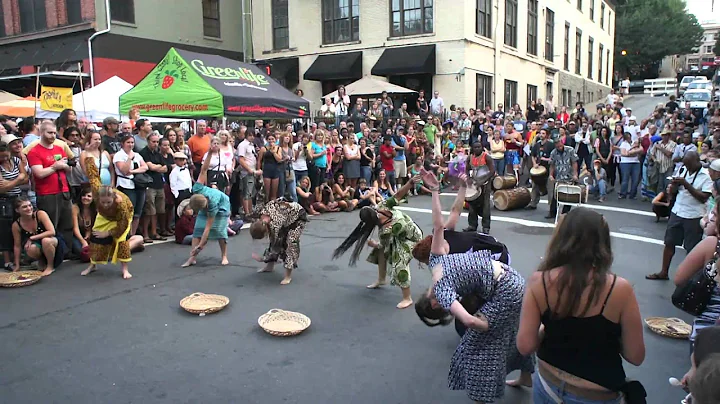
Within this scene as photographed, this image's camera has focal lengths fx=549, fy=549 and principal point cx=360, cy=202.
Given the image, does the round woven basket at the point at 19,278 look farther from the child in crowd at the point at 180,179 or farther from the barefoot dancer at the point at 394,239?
the barefoot dancer at the point at 394,239

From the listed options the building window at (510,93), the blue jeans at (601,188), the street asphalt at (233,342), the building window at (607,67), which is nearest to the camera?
the street asphalt at (233,342)

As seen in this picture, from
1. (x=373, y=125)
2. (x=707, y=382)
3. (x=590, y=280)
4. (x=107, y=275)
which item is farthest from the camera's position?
(x=373, y=125)

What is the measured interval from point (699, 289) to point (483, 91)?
876 inches

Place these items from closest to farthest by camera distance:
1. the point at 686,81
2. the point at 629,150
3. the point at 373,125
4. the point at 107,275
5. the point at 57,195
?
the point at 107,275 < the point at 57,195 < the point at 629,150 < the point at 373,125 < the point at 686,81

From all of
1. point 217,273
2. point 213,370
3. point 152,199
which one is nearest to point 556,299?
point 213,370

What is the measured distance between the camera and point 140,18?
917 inches

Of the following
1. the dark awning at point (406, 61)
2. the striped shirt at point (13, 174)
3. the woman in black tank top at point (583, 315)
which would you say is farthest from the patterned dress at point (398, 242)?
the dark awning at point (406, 61)

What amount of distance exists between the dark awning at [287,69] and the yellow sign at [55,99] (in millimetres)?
16340

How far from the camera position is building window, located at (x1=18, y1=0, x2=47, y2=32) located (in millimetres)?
23641

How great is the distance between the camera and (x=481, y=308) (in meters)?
3.27

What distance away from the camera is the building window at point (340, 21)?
974 inches

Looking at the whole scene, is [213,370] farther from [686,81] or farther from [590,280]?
[686,81]

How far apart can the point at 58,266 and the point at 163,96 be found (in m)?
5.43

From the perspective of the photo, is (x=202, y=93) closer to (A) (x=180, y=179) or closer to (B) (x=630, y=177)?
(A) (x=180, y=179)
